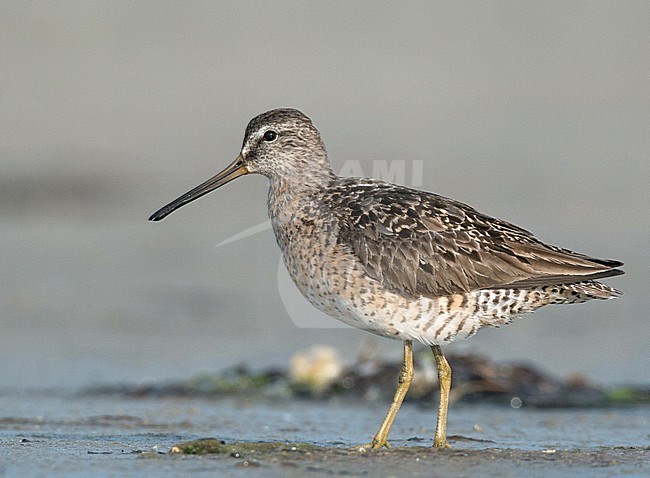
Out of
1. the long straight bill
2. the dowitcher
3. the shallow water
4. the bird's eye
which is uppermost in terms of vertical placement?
the bird's eye

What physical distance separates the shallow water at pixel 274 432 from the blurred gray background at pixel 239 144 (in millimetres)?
1076

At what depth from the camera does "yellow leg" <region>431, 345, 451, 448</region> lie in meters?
6.71

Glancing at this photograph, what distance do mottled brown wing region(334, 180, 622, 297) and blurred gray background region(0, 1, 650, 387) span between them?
278cm

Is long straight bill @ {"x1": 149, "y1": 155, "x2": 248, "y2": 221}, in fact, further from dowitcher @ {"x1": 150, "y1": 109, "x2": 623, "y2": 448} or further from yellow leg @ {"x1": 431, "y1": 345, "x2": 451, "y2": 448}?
yellow leg @ {"x1": 431, "y1": 345, "x2": 451, "y2": 448}

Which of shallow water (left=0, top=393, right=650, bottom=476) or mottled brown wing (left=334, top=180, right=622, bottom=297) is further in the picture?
mottled brown wing (left=334, top=180, right=622, bottom=297)

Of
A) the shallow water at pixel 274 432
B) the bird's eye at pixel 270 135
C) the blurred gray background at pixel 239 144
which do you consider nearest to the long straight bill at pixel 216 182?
the bird's eye at pixel 270 135

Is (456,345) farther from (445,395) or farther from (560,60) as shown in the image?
(560,60)

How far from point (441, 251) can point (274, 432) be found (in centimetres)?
149

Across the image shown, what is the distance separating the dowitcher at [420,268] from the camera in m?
6.64

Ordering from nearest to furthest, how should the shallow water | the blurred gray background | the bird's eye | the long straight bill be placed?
1. the shallow water
2. the bird's eye
3. the long straight bill
4. the blurred gray background

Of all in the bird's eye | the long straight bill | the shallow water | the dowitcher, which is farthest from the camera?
the long straight bill

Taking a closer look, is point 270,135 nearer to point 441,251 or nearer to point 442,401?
point 441,251

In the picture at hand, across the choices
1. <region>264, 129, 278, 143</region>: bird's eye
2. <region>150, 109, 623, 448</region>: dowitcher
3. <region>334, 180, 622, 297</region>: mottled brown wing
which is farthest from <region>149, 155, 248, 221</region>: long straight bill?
<region>334, 180, 622, 297</region>: mottled brown wing

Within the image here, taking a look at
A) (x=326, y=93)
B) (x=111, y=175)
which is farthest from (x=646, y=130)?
(x=111, y=175)
